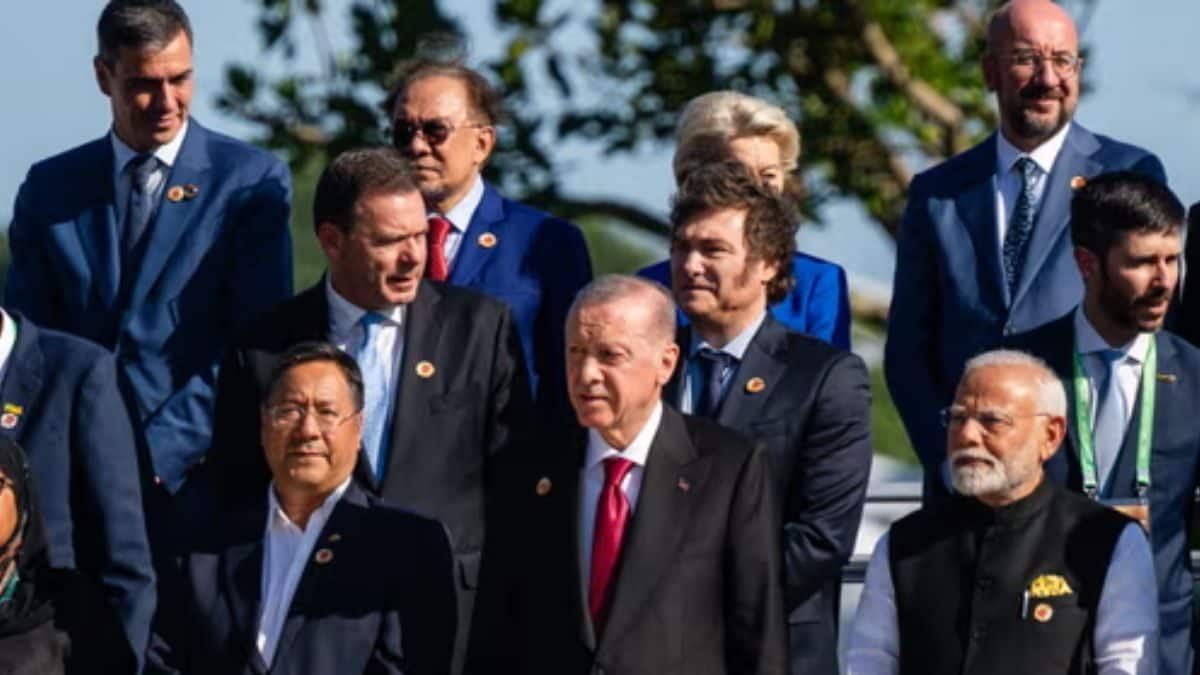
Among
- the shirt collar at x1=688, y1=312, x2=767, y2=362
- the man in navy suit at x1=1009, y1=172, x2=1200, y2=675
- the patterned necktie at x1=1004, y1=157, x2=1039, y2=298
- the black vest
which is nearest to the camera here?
the black vest

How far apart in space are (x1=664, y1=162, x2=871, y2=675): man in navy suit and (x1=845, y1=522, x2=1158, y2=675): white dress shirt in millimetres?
177

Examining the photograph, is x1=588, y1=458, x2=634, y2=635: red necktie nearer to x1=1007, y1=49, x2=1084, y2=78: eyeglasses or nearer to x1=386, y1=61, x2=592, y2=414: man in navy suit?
x1=386, y1=61, x2=592, y2=414: man in navy suit

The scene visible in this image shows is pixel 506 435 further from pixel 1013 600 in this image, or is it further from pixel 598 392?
pixel 1013 600

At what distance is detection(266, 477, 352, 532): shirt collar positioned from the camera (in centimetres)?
899

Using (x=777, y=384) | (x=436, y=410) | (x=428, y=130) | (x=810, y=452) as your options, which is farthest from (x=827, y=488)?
(x=428, y=130)

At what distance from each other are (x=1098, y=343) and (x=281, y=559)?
1.93 m

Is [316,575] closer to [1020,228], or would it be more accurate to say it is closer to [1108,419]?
[1108,419]

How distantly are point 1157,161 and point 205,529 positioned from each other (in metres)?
2.49

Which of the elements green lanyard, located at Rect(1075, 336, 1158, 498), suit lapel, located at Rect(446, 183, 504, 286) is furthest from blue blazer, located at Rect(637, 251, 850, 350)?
green lanyard, located at Rect(1075, 336, 1158, 498)

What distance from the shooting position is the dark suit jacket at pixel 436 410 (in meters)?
9.16

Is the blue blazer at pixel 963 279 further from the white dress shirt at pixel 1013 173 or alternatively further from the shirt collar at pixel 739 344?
the shirt collar at pixel 739 344

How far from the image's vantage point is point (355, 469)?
30.1 feet

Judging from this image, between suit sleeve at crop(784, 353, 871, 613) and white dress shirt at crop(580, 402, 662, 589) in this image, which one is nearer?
white dress shirt at crop(580, 402, 662, 589)

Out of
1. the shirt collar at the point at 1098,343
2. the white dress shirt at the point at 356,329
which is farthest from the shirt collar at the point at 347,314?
the shirt collar at the point at 1098,343
